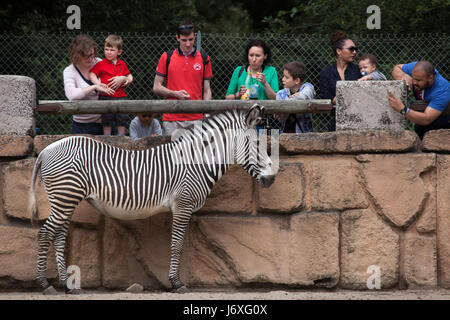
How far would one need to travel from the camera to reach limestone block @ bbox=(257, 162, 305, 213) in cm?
689

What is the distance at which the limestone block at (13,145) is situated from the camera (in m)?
6.91

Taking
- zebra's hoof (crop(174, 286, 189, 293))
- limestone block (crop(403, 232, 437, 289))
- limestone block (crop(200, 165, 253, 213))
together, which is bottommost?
zebra's hoof (crop(174, 286, 189, 293))

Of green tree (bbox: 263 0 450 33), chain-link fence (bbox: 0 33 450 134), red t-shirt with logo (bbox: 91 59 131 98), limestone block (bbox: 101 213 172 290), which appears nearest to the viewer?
limestone block (bbox: 101 213 172 290)

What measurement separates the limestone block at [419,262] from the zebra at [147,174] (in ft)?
4.55

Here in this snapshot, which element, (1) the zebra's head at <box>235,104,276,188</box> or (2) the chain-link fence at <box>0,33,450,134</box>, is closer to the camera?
(1) the zebra's head at <box>235,104,276,188</box>

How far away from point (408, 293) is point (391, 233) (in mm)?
527

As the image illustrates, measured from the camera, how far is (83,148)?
6586mm

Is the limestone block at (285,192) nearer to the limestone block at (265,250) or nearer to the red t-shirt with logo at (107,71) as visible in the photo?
the limestone block at (265,250)

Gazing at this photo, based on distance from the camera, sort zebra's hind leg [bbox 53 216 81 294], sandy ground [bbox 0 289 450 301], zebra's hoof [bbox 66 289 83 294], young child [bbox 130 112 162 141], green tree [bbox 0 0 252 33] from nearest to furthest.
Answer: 1. sandy ground [bbox 0 289 450 301]
2. zebra's hind leg [bbox 53 216 81 294]
3. zebra's hoof [bbox 66 289 83 294]
4. young child [bbox 130 112 162 141]
5. green tree [bbox 0 0 252 33]

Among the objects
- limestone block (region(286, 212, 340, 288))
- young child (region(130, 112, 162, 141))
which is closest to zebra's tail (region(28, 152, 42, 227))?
young child (region(130, 112, 162, 141))

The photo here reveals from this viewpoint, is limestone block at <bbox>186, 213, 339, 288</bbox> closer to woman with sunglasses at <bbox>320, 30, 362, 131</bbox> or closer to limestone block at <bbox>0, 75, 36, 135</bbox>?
woman with sunglasses at <bbox>320, 30, 362, 131</bbox>

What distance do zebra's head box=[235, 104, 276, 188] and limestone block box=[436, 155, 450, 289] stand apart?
Result: 4.86ft

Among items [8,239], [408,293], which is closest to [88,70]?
[8,239]

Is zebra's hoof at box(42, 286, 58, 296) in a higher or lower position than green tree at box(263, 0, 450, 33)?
lower
